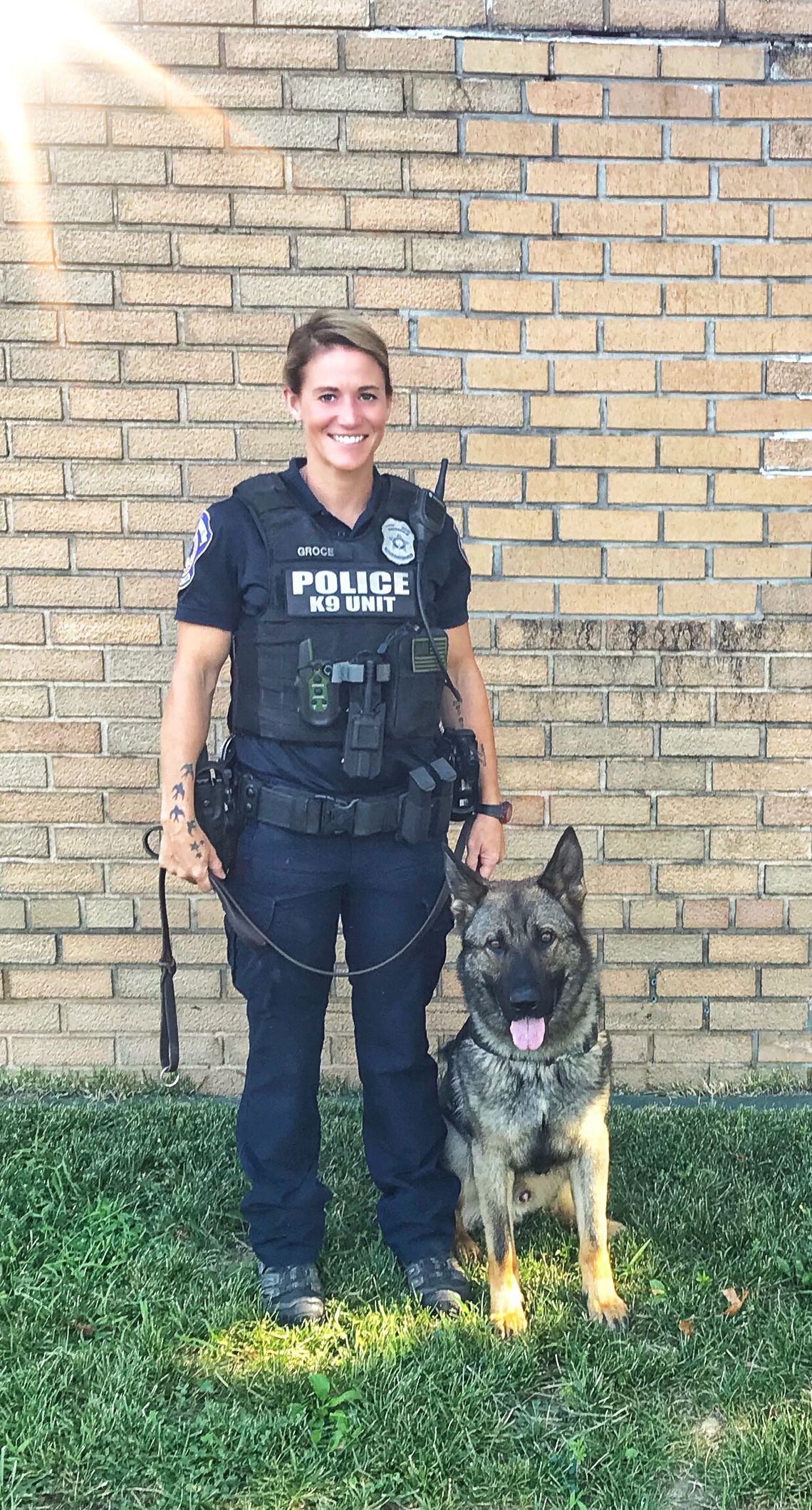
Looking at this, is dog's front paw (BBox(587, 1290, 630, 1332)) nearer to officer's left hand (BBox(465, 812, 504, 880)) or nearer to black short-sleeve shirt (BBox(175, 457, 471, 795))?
officer's left hand (BBox(465, 812, 504, 880))

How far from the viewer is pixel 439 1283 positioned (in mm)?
2650

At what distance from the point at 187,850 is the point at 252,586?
622 mm

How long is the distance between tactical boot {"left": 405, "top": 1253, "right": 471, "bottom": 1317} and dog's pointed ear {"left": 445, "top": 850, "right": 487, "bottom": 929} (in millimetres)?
835

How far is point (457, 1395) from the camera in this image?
90.6 inches

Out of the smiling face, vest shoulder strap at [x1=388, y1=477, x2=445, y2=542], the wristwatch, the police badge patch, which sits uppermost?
the smiling face

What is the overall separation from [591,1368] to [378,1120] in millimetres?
746

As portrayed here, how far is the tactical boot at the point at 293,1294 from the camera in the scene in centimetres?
257

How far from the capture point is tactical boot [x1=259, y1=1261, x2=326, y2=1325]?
2574 mm

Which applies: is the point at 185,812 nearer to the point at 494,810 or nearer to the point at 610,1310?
the point at 494,810

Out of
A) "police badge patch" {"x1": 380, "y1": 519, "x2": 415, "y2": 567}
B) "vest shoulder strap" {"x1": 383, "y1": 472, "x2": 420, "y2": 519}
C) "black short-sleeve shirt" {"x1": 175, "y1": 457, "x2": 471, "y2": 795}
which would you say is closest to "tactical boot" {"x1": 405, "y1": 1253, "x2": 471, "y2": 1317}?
"black short-sleeve shirt" {"x1": 175, "y1": 457, "x2": 471, "y2": 795}

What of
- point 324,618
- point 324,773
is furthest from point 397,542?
point 324,773

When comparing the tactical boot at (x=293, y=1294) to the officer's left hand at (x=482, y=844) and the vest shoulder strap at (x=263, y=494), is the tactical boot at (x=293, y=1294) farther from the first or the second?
the vest shoulder strap at (x=263, y=494)

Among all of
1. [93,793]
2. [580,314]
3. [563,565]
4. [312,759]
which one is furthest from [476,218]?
[93,793]

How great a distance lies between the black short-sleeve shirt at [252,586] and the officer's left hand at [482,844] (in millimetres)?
317
